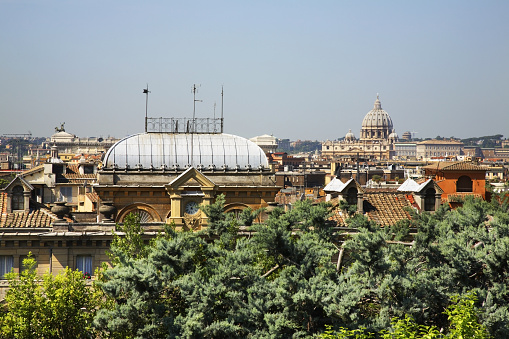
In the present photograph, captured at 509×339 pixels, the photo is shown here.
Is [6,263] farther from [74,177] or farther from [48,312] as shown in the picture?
[74,177]

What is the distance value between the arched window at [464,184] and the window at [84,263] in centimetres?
2727

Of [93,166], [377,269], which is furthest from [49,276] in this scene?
[93,166]

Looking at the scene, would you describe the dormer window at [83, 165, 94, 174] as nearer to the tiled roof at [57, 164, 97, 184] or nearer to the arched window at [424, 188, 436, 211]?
the tiled roof at [57, 164, 97, 184]

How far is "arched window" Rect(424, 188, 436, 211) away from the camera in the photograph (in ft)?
166

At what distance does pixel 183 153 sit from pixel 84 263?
27.3ft

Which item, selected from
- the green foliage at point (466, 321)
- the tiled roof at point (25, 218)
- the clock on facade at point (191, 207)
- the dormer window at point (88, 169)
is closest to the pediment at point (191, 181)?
the clock on facade at point (191, 207)

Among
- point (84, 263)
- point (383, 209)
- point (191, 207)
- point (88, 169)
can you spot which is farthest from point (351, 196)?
point (88, 169)

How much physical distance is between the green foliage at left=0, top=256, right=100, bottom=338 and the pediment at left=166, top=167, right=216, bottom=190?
43.3 feet

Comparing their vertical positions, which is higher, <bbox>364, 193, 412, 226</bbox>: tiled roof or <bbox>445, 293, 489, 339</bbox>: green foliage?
<bbox>364, 193, 412, 226</bbox>: tiled roof

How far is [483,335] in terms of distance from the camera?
2812 centimetres

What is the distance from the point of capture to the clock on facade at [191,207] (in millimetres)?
46812

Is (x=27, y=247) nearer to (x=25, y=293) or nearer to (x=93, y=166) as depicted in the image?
(x=25, y=293)

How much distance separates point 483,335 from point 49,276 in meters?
13.8

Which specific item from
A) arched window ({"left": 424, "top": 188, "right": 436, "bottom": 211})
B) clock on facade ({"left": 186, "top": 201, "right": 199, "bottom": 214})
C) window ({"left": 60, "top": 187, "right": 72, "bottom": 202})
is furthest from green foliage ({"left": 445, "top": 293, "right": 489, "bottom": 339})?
window ({"left": 60, "top": 187, "right": 72, "bottom": 202})
